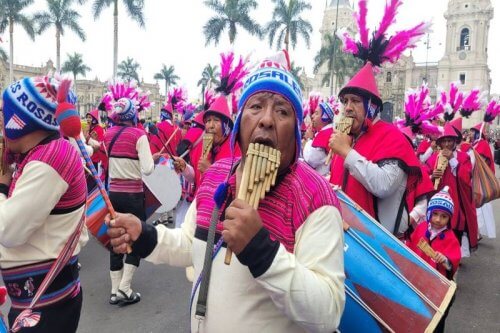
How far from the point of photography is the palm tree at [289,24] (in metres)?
34.8

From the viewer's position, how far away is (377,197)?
308 cm

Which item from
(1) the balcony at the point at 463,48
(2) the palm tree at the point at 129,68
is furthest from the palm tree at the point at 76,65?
(1) the balcony at the point at 463,48

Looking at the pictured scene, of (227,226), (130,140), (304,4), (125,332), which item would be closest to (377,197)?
(227,226)

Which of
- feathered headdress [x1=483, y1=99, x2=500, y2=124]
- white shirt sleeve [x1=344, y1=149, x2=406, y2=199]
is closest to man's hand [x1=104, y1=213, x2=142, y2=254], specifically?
white shirt sleeve [x1=344, y1=149, x2=406, y2=199]

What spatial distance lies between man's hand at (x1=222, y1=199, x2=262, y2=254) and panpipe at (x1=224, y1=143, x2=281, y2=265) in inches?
5.4

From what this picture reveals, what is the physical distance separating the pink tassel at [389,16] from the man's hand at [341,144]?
3.14ft

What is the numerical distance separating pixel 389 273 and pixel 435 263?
216 cm

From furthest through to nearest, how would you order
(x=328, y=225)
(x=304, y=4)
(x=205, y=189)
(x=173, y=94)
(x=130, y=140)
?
(x=304, y=4)
(x=173, y=94)
(x=130, y=140)
(x=205, y=189)
(x=328, y=225)

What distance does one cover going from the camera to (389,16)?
10.5 feet

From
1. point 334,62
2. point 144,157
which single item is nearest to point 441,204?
point 144,157

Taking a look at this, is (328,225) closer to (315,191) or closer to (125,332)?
(315,191)

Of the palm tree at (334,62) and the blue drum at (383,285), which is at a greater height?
the palm tree at (334,62)

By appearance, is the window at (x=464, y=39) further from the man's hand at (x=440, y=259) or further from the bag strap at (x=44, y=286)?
the bag strap at (x=44, y=286)

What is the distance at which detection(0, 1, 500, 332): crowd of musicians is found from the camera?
1.35m
